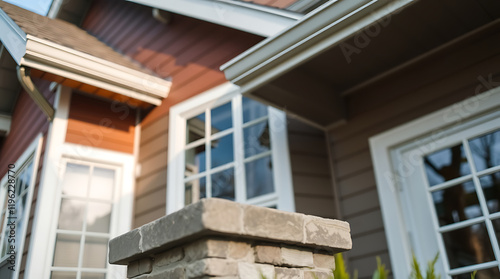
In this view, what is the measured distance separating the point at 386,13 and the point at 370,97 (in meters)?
1.05

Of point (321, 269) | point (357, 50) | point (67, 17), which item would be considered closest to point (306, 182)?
point (357, 50)

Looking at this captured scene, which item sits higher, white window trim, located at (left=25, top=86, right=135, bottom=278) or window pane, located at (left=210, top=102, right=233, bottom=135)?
window pane, located at (left=210, top=102, right=233, bottom=135)

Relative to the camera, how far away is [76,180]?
4.17 metres

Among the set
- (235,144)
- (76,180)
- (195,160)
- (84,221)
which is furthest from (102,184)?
(235,144)

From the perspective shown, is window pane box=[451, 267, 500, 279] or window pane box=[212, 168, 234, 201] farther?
window pane box=[212, 168, 234, 201]

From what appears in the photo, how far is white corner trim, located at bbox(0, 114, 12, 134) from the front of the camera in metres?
5.88

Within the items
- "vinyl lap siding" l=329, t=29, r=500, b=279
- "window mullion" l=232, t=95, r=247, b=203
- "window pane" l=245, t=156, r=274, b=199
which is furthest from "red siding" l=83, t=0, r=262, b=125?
"vinyl lap siding" l=329, t=29, r=500, b=279

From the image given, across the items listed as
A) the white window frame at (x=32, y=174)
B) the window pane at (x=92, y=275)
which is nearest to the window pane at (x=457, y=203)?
the window pane at (x=92, y=275)

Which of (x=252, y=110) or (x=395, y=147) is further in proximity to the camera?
(x=252, y=110)

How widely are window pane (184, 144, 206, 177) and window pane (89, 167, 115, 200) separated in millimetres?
825

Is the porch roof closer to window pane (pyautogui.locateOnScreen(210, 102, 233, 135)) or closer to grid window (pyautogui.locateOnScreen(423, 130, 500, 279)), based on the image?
window pane (pyautogui.locateOnScreen(210, 102, 233, 135))

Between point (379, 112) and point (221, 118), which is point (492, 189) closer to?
point (379, 112)

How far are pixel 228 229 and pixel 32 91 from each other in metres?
3.21

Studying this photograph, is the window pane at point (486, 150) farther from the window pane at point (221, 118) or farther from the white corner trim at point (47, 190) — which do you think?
the white corner trim at point (47, 190)
